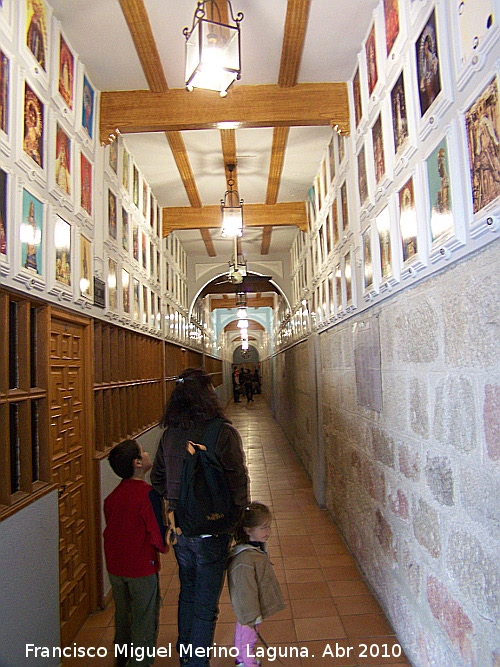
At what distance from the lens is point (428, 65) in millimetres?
2377

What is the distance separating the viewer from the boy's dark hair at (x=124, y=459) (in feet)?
9.12

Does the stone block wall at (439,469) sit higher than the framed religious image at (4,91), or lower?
lower

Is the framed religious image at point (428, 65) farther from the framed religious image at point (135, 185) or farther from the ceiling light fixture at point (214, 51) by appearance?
the framed religious image at point (135, 185)

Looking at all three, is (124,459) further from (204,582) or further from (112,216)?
(112,216)

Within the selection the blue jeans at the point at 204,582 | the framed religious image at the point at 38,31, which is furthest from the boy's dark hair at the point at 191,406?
the framed religious image at the point at 38,31

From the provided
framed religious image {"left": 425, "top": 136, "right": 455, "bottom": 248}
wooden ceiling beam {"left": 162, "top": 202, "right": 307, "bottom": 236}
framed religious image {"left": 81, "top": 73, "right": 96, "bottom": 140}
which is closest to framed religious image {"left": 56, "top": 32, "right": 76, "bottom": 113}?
framed religious image {"left": 81, "top": 73, "right": 96, "bottom": 140}

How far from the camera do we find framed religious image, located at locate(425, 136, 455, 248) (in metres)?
2.15

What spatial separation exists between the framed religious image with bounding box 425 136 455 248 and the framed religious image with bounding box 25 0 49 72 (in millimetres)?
2026

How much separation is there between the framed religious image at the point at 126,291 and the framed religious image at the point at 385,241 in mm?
2324

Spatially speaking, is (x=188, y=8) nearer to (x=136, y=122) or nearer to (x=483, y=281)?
(x=136, y=122)

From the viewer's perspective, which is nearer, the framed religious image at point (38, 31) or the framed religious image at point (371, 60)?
the framed religious image at point (38, 31)

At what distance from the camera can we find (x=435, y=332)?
2.34 meters

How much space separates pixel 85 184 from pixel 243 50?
142 cm

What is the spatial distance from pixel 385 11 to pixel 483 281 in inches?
82.3
